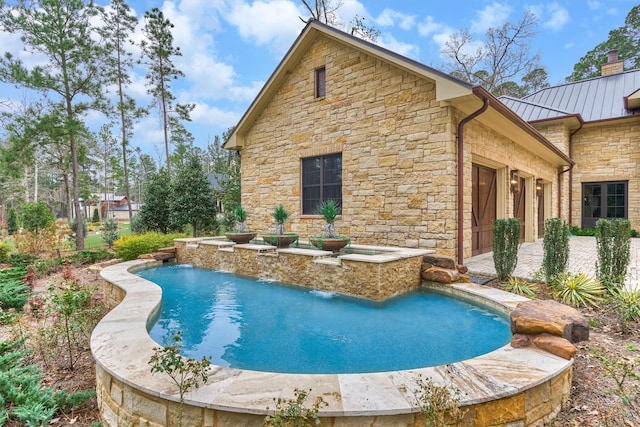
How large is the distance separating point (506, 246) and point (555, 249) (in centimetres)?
70

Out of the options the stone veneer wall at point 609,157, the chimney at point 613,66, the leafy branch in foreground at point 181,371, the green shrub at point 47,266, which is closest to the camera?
the leafy branch in foreground at point 181,371

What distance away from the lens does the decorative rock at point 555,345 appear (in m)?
2.46

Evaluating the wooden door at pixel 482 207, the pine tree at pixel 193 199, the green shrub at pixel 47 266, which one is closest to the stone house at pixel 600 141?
the wooden door at pixel 482 207

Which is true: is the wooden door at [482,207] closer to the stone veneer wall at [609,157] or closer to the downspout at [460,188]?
the downspout at [460,188]

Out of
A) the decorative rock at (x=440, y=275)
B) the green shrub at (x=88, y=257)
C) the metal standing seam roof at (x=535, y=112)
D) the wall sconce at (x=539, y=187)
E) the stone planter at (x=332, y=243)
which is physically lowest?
the green shrub at (x=88, y=257)

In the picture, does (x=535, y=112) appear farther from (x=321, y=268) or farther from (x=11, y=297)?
(x=11, y=297)

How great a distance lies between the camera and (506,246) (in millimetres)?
5609

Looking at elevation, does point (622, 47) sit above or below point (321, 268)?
above

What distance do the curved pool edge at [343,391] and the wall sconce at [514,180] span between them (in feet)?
26.2

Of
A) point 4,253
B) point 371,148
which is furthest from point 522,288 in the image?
point 4,253

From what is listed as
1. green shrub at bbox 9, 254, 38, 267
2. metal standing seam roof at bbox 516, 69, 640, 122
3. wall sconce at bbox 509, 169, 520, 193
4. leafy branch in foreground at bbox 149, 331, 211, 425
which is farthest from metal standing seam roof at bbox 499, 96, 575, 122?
green shrub at bbox 9, 254, 38, 267

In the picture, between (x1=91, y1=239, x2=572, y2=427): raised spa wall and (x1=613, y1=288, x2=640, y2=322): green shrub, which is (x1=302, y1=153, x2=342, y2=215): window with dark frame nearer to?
(x1=613, y1=288, x2=640, y2=322): green shrub

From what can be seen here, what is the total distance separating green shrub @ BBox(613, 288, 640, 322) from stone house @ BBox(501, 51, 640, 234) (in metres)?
11.6

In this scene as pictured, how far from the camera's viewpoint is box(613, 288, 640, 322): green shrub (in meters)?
3.76
